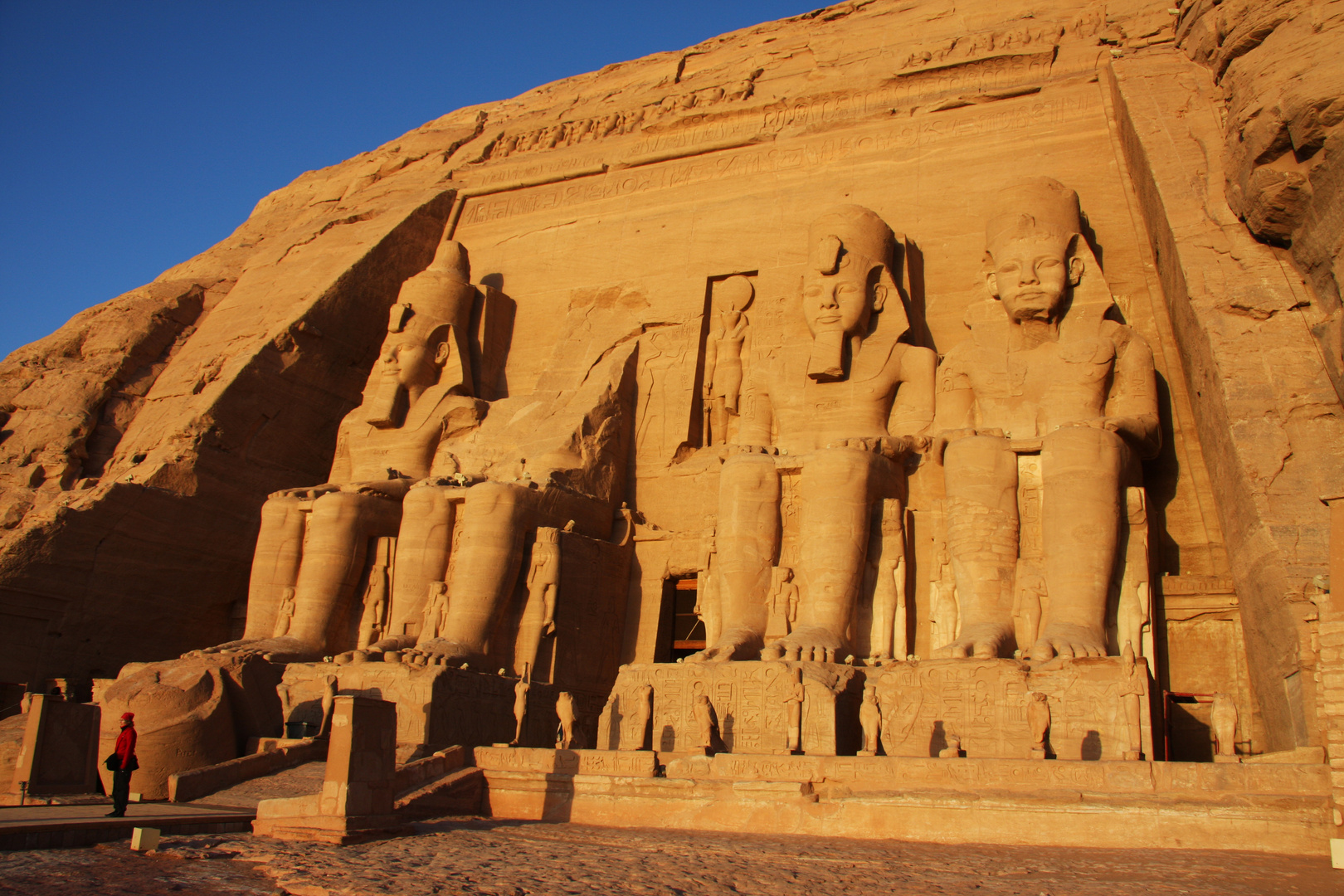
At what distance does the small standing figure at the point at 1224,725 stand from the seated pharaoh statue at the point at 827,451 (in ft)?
6.33

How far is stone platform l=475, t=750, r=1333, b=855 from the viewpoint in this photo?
14.2ft

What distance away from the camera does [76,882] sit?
3439mm

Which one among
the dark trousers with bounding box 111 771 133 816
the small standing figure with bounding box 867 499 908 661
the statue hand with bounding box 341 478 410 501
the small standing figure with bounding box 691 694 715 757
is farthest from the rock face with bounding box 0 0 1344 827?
the dark trousers with bounding box 111 771 133 816

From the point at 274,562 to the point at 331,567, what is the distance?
1.76 feet

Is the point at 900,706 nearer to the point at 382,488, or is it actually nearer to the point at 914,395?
the point at 914,395

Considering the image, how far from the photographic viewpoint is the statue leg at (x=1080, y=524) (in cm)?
607

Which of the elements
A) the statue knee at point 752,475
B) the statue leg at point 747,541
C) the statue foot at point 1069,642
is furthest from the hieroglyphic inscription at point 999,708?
the statue knee at point 752,475

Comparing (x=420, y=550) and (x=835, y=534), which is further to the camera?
(x=420, y=550)

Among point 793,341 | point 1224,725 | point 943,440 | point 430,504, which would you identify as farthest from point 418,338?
point 1224,725

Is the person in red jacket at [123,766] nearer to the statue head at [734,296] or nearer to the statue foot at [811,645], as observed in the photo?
the statue foot at [811,645]

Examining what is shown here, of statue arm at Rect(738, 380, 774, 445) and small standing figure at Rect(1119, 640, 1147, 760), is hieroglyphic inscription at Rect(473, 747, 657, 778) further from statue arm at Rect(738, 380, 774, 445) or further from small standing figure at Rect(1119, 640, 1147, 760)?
statue arm at Rect(738, 380, 774, 445)

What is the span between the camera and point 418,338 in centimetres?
926

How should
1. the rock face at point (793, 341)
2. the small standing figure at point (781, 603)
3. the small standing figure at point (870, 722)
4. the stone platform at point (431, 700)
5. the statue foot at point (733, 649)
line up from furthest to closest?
the small standing figure at point (781, 603) < the stone platform at point (431, 700) < the statue foot at point (733, 649) < the rock face at point (793, 341) < the small standing figure at point (870, 722)

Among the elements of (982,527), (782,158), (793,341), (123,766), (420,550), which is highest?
(782,158)
